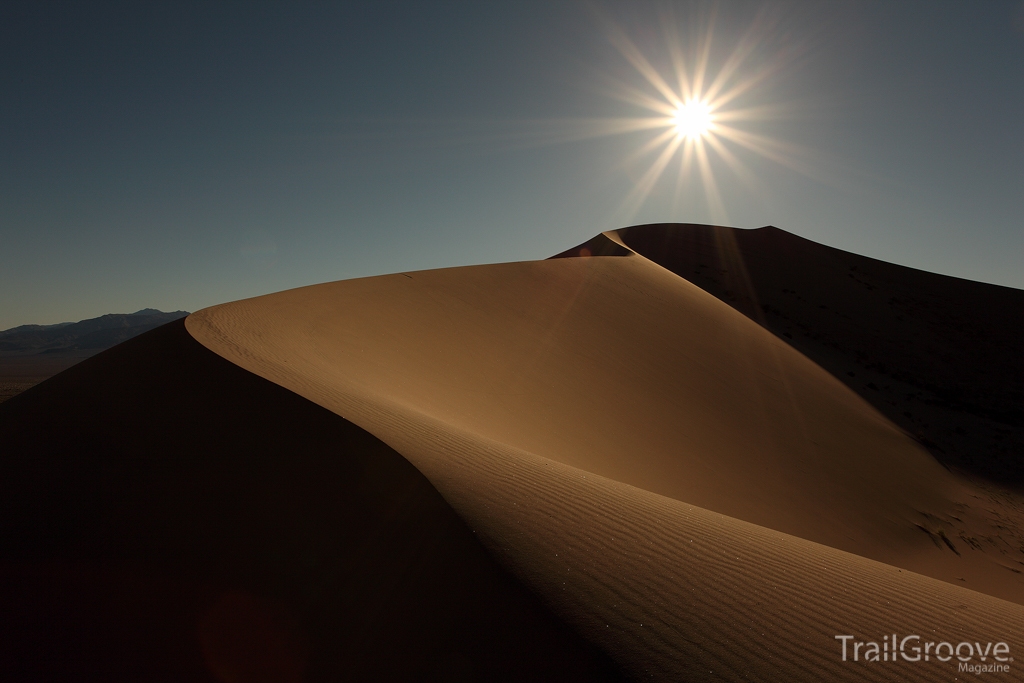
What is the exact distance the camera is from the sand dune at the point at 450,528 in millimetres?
2242

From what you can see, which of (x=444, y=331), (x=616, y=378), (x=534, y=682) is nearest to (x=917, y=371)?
(x=616, y=378)

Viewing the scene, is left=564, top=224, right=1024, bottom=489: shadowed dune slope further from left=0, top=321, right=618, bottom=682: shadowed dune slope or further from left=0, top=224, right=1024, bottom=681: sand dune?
left=0, top=321, right=618, bottom=682: shadowed dune slope

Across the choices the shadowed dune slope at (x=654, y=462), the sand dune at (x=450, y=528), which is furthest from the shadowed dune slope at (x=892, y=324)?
the sand dune at (x=450, y=528)

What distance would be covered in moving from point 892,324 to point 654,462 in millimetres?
20271

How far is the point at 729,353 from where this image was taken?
42.6 ft

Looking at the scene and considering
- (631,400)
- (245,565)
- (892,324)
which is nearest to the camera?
(245,565)

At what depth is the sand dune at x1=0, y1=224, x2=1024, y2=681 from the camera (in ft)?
7.36

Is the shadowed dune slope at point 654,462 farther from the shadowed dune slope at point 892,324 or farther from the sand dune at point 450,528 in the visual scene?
the shadowed dune slope at point 892,324

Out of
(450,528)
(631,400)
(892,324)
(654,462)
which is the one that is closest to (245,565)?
(450,528)

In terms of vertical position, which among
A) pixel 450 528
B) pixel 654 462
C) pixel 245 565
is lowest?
pixel 245 565

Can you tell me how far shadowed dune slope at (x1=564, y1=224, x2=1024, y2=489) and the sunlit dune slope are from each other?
2.35m

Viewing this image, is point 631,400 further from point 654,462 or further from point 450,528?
point 450,528

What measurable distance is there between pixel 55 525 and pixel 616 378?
8.68 m

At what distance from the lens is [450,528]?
2.77 metres
